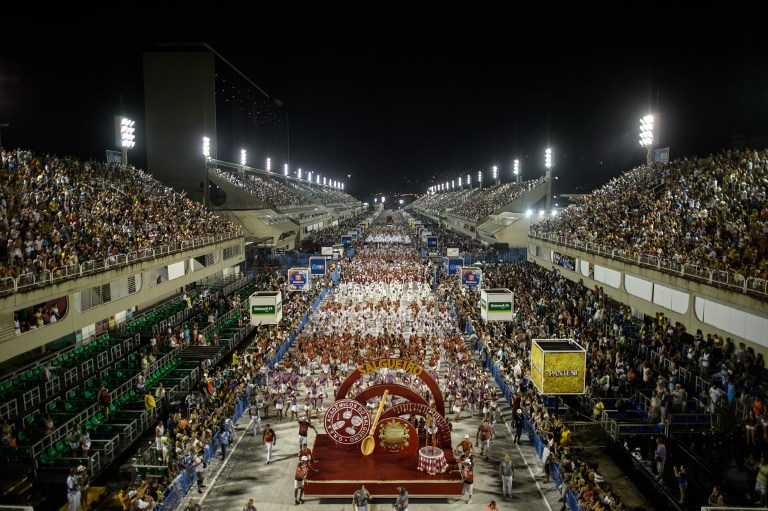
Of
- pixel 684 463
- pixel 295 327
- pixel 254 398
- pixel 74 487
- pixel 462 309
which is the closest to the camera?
pixel 74 487

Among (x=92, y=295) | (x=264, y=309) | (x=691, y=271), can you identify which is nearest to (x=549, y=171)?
(x=264, y=309)

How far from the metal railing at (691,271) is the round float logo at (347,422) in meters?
11.9

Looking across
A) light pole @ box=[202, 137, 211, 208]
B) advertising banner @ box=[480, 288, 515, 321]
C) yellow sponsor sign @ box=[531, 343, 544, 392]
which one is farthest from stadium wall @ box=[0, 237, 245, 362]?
light pole @ box=[202, 137, 211, 208]

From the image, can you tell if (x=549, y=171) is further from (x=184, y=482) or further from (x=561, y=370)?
(x=184, y=482)

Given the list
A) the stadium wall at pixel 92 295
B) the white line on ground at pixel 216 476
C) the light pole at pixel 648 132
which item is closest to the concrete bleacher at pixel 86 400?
the stadium wall at pixel 92 295

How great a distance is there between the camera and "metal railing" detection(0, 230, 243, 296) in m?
19.0

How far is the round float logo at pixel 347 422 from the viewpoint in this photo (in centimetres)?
1641

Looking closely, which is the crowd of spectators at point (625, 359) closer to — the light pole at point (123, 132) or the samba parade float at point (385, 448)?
the samba parade float at point (385, 448)

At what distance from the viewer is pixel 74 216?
27.6 m

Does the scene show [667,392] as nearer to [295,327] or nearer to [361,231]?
[295,327]

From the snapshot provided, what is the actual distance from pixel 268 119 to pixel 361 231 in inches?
2121

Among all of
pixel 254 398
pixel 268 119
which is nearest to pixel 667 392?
pixel 254 398

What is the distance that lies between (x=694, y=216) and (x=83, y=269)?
25.2 m

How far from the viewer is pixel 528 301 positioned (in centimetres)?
3569
